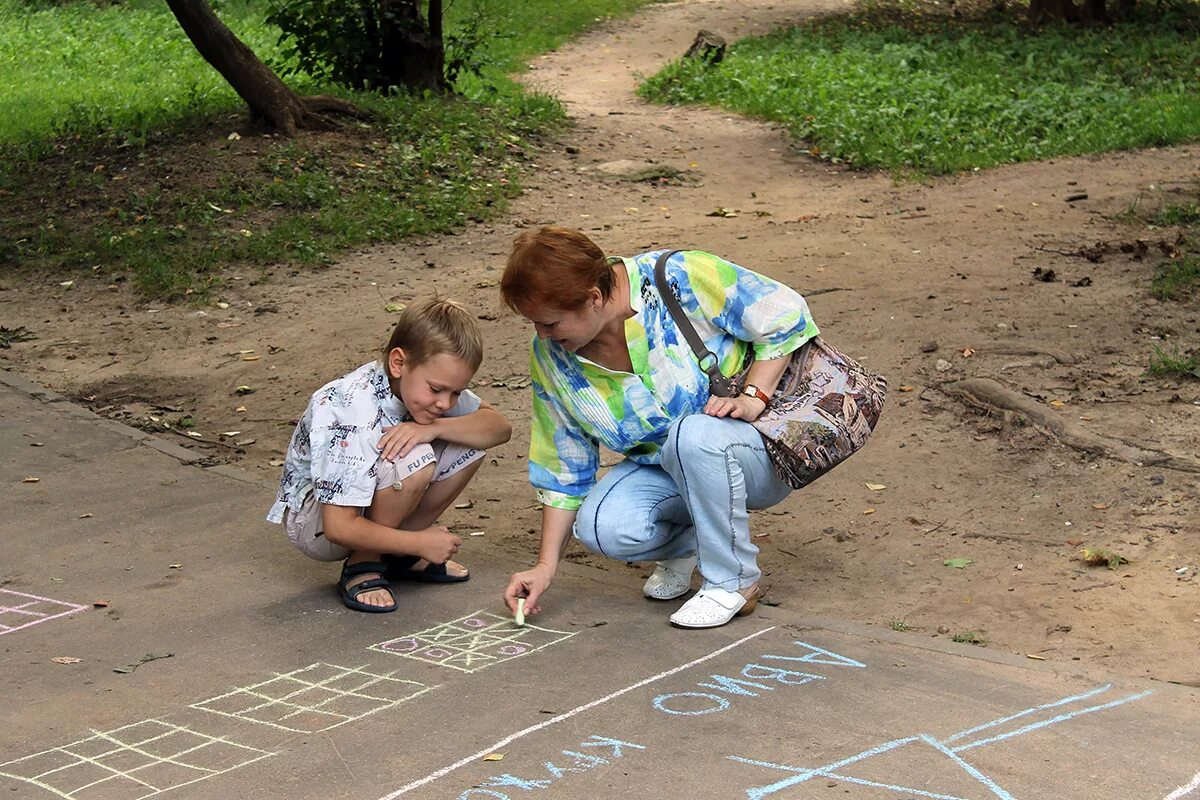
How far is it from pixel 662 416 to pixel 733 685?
29.3 inches

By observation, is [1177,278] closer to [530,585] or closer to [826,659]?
[826,659]

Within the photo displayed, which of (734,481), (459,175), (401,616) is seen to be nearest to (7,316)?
(459,175)

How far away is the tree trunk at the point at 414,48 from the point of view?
11.4m

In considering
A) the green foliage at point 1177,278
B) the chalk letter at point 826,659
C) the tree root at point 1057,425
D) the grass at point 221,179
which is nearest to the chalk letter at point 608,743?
the chalk letter at point 826,659

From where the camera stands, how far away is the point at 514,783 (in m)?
2.87

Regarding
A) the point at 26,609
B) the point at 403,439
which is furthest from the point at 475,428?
the point at 26,609

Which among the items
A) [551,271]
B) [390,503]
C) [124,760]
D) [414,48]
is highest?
[414,48]

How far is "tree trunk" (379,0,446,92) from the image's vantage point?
11406 mm

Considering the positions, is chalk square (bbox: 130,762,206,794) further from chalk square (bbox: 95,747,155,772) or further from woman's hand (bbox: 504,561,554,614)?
woman's hand (bbox: 504,561,554,614)

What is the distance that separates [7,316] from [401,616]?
15.3 ft

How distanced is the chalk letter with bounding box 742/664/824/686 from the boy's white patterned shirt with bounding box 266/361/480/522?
1079mm

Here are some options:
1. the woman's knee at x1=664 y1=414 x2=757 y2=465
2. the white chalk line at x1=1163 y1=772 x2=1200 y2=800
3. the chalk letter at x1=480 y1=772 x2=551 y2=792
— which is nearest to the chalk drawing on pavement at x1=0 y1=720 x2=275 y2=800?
the chalk letter at x1=480 y1=772 x2=551 y2=792

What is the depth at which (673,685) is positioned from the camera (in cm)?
334

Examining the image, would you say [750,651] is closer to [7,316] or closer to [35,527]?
[35,527]
